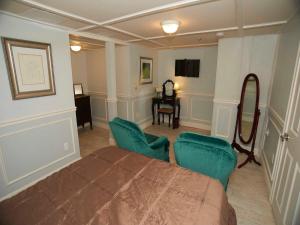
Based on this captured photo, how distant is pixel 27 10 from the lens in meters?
1.74

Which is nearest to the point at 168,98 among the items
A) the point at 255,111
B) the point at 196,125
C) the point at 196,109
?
the point at 196,109

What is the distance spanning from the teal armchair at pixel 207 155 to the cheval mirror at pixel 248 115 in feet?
4.68

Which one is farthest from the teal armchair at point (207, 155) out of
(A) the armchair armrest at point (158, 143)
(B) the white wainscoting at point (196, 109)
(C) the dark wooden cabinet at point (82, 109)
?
(C) the dark wooden cabinet at point (82, 109)

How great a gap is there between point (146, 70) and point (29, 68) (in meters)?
2.89

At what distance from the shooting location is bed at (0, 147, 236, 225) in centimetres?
104

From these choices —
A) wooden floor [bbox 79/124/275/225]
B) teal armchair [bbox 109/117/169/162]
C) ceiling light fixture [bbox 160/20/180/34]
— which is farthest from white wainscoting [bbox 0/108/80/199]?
ceiling light fixture [bbox 160/20/180/34]

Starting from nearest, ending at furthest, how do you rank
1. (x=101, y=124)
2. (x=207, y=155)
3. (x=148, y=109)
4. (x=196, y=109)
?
1. (x=207, y=155)
2. (x=196, y=109)
3. (x=101, y=124)
4. (x=148, y=109)

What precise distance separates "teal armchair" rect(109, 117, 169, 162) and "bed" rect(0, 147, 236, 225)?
606 mm

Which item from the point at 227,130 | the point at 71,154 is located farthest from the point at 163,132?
the point at 71,154

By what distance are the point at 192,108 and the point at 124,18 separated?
10.8ft

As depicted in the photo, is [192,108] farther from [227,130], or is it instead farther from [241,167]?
[241,167]

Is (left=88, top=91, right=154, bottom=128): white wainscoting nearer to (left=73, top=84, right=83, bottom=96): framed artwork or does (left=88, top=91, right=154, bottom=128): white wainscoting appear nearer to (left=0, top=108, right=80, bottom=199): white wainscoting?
(left=73, top=84, right=83, bottom=96): framed artwork

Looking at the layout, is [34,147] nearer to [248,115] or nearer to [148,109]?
[148,109]

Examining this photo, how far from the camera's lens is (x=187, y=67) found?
4.41m
